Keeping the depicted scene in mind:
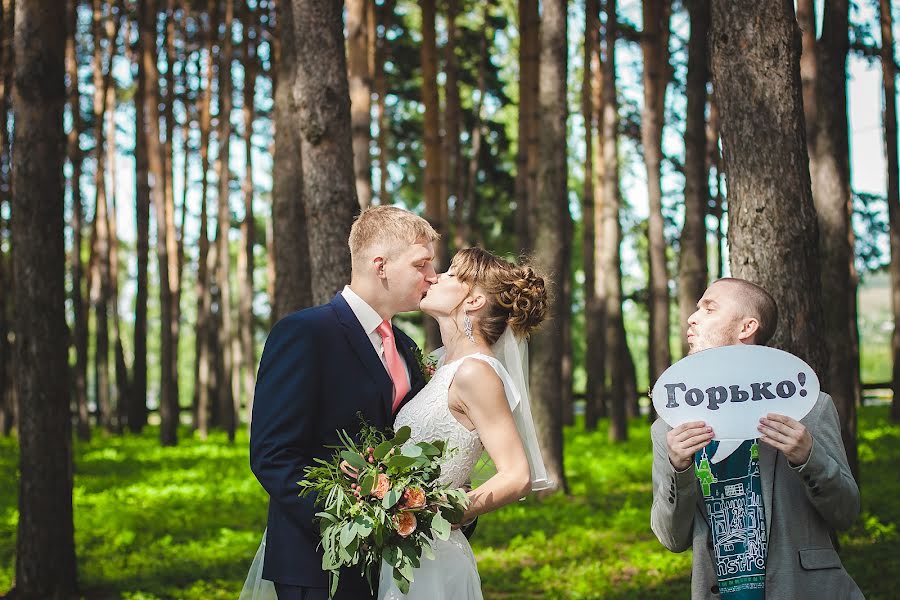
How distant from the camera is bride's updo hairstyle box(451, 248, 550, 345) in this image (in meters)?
3.81

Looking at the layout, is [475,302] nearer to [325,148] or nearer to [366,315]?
[366,315]

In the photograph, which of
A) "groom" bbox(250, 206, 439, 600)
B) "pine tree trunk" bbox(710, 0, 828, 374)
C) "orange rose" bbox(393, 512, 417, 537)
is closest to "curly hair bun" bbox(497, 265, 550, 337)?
"groom" bbox(250, 206, 439, 600)

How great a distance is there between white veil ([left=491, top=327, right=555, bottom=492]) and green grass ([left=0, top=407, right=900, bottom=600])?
4103 millimetres

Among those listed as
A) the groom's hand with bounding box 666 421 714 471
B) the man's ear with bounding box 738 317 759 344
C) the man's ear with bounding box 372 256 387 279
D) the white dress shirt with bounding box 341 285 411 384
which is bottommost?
the groom's hand with bounding box 666 421 714 471

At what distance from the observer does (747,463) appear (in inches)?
130

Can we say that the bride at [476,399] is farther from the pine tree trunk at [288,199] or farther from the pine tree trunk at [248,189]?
the pine tree trunk at [248,189]

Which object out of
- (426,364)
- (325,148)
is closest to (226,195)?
(325,148)

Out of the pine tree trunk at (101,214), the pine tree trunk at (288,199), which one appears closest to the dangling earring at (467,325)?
the pine tree trunk at (288,199)

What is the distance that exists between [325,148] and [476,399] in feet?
11.5

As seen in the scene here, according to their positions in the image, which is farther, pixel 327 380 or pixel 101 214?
pixel 101 214

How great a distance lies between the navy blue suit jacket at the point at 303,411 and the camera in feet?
11.0

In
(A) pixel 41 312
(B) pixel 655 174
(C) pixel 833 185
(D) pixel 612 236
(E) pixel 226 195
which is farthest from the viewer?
(E) pixel 226 195

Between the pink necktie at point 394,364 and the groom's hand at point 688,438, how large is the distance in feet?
3.56

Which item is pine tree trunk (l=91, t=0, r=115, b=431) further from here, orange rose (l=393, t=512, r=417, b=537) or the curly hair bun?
orange rose (l=393, t=512, r=417, b=537)
